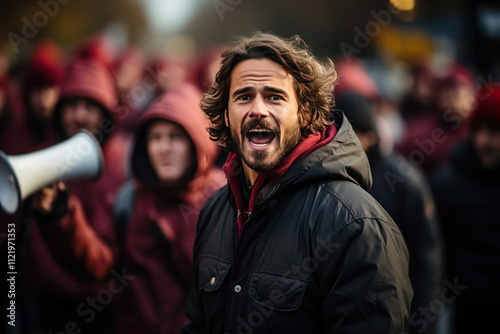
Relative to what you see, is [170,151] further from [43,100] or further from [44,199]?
[43,100]

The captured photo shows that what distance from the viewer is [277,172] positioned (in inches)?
78.6

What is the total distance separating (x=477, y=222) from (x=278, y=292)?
2623 millimetres

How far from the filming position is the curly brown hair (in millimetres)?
2041

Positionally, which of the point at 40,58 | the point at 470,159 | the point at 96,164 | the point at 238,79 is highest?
the point at 40,58

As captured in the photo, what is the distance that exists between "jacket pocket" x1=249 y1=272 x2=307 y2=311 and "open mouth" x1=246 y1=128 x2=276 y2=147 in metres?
0.50

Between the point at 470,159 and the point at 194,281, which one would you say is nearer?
the point at 194,281

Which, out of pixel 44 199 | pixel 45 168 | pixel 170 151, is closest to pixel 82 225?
pixel 44 199

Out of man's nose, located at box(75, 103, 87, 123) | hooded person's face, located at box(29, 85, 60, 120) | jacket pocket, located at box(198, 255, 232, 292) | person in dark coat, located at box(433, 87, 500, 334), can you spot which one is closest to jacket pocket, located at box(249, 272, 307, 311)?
jacket pocket, located at box(198, 255, 232, 292)

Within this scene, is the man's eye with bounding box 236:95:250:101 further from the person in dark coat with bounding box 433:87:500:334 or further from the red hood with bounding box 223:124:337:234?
the person in dark coat with bounding box 433:87:500:334

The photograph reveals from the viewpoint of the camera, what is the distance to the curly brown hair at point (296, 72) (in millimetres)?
2041

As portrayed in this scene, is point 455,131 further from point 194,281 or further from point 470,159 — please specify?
point 194,281

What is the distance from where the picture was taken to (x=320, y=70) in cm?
223

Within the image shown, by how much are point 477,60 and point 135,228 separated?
6.26m

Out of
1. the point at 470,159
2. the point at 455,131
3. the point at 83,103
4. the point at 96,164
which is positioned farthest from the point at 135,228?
the point at 455,131
